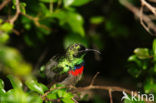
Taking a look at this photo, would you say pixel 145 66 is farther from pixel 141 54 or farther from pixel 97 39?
pixel 97 39

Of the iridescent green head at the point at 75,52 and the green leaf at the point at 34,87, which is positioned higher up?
the iridescent green head at the point at 75,52

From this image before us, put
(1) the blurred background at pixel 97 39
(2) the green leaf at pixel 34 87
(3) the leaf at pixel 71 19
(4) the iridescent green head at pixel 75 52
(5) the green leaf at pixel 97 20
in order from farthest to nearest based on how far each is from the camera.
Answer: (5) the green leaf at pixel 97 20
(1) the blurred background at pixel 97 39
(3) the leaf at pixel 71 19
(4) the iridescent green head at pixel 75 52
(2) the green leaf at pixel 34 87

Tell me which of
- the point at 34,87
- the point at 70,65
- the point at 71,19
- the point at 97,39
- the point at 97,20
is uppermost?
the point at 97,20

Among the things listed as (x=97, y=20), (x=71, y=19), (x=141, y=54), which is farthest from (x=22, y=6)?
(x=97, y=20)

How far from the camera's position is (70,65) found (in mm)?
1943

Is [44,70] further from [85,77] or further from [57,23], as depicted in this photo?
[85,77]

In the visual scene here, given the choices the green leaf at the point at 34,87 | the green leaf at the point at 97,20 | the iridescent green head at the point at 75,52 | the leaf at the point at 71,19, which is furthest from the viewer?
the green leaf at the point at 97,20

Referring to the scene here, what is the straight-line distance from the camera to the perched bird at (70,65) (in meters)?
1.92

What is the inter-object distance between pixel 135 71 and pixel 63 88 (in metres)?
0.77

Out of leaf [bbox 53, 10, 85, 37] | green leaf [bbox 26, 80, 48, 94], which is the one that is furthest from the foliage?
green leaf [bbox 26, 80, 48, 94]

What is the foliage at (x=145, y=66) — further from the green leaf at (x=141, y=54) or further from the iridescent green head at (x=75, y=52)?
the iridescent green head at (x=75, y=52)

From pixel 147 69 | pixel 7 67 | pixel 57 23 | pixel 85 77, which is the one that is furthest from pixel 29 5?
pixel 85 77

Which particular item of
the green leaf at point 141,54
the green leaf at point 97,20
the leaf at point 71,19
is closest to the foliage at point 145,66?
the green leaf at point 141,54

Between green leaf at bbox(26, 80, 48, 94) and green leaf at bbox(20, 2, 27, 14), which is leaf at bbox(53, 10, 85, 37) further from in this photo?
green leaf at bbox(26, 80, 48, 94)
